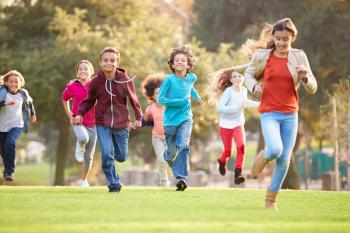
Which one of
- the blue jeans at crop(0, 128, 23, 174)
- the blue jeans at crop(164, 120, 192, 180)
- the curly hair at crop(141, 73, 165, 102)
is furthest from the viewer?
the curly hair at crop(141, 73, 165, 102)

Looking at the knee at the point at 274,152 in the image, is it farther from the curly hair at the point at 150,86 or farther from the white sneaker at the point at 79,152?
the curly hair at the point at 150,86

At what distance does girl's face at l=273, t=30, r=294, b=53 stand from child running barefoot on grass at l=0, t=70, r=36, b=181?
24.0ft

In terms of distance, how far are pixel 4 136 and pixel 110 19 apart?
2309 centimetres

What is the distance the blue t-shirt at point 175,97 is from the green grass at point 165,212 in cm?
120

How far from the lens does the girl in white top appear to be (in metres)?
16.2

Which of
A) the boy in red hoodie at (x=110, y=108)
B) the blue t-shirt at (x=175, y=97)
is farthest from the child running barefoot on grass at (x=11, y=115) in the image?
the blue t-shirt at (x=175, y=97)

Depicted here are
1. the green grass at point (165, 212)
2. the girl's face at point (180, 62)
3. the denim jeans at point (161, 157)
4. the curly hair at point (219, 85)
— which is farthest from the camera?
the denim jeans at point (161, 157)

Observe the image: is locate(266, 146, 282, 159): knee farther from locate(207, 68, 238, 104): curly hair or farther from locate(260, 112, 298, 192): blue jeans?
locate(207, 68, 238, 104): curly hair

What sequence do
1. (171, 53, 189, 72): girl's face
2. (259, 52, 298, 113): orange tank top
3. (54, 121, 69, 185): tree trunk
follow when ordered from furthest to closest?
(54, 121, 69, 185): tree trunk
(171, 53, 189, 72): girl's face
(259, 52, 298, 113): orange tank top

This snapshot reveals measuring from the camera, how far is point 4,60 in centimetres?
3519

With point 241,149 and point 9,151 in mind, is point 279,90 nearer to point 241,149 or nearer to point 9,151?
point 241,149

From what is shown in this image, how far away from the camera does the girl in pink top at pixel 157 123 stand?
57.2ft

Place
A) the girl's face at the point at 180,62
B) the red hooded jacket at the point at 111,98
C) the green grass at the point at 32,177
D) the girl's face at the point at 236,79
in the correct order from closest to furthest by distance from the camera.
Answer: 1. the red hooded jacket at the point at 111,98
2. the girl's face at the point at 180,62
3. the girl's face at the point at 236,79
4. the green grass at the point at 32,177

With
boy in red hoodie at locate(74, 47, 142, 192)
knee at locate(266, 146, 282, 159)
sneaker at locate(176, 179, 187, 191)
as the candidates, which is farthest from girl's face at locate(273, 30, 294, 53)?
sneaker at locate(176, 179, 187, 191)
